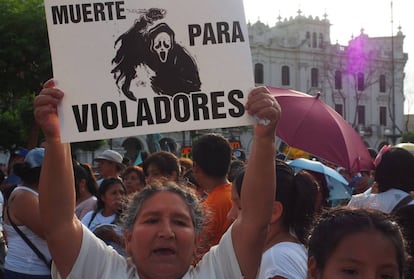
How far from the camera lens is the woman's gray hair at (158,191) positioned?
2508mm

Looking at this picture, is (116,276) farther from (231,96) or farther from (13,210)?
(13,210)

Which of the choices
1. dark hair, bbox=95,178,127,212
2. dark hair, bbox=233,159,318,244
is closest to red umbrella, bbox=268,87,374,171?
dark hair, bbox=95,178,127,212

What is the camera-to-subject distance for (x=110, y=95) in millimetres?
2600

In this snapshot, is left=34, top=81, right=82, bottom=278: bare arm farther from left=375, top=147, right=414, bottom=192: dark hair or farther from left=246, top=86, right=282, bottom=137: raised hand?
left=375, top=147, right=414, bottom=192: dark hair

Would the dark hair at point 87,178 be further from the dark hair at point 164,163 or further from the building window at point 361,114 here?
the building window at point 361,114

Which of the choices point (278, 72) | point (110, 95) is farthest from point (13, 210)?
point (278, 72)

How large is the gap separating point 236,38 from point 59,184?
3.03ft

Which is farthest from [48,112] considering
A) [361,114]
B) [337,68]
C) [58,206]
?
[361,114]

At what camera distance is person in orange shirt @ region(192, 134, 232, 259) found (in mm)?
4168

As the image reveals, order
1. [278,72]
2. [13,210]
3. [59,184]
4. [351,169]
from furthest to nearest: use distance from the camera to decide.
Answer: [278,72], [351,169], [13,210], [59,184]

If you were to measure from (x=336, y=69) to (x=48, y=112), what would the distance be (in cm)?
5542

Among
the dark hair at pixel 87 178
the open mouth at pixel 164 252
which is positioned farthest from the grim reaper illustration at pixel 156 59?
the dark hair at pixel 87 178

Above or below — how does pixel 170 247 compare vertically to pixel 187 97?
below

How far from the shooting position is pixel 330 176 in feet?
22.4
